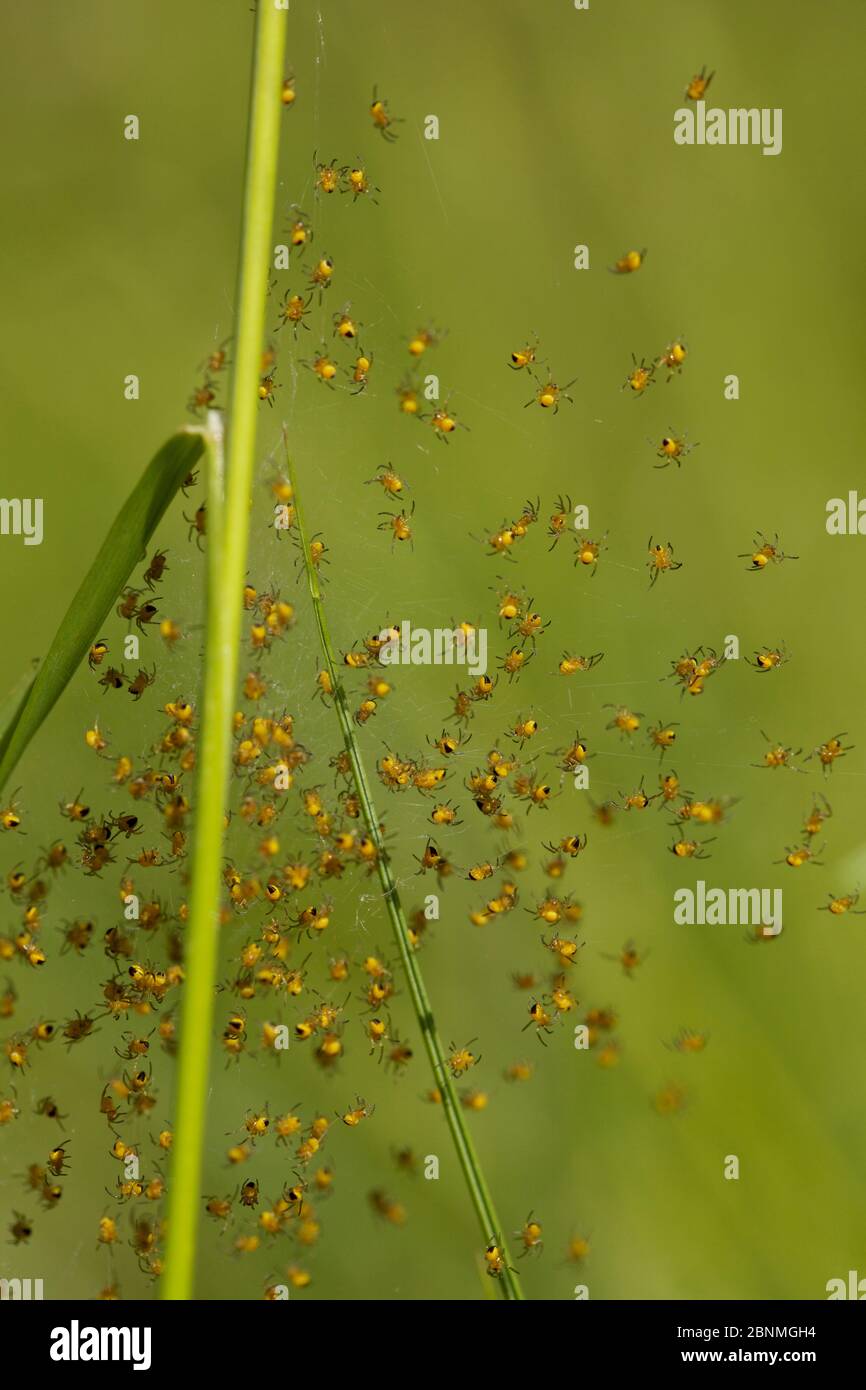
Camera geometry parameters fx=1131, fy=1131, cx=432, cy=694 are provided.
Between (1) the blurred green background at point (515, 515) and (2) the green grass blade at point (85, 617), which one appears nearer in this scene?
(2) the green grass blade at point (85, 617)

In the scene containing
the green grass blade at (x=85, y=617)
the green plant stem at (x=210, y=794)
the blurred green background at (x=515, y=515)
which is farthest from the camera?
the blurred green background at (x=515, y=515)

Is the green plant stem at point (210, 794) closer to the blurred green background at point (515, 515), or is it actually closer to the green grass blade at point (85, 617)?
the green grass blade at point (85, 617)

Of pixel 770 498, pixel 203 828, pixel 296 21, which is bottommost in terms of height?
pixel 203 828

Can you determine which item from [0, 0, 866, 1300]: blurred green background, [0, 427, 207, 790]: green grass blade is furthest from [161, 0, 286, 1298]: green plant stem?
[0, 0, 866, 1300]: blurred green background

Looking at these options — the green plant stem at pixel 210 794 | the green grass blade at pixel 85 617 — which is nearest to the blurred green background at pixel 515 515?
the green grass blade at pixel 85 617

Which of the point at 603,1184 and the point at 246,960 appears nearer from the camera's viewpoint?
the point at 246,960

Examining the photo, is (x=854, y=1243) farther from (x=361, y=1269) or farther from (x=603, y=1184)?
(x=361, y=1269)

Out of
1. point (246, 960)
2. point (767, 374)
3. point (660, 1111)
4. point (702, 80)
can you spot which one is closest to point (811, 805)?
point (660, 1111)

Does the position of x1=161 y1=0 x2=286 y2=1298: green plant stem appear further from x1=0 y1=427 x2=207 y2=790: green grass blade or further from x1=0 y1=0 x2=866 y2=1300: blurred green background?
x1=0 y1=0 x2=866 y2=1300: blurred green background
